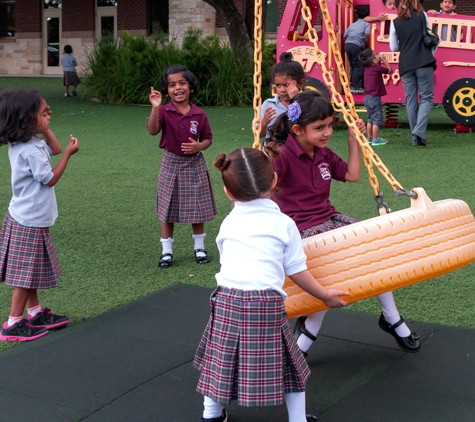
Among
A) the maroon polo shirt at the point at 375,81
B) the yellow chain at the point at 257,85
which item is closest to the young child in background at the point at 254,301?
the yellow chain at the point at 257,85

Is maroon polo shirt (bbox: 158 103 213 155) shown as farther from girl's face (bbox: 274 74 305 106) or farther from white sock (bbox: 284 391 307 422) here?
white sock (bbox: 284 391 307 422)

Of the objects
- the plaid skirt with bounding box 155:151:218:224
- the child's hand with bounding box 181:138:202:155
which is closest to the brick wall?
the plaid skirt with bounding box 155:151:218:224

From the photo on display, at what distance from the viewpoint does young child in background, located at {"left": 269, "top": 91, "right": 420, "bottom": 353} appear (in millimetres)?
3027

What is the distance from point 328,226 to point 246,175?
0.71 m

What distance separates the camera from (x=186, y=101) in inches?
194

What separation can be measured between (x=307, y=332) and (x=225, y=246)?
33.2 inches

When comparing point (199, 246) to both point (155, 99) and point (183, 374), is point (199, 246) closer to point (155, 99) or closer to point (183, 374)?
point (155, 99)

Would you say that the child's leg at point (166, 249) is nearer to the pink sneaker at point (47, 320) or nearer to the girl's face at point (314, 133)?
the pink sneaker at point (47, 320)

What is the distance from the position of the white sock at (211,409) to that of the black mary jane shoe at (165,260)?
229 cm

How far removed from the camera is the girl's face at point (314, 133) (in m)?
3.02

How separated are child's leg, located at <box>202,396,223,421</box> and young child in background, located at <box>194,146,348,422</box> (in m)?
0.11

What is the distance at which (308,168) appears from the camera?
3.11m

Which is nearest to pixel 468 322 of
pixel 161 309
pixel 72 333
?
pixel 161 309

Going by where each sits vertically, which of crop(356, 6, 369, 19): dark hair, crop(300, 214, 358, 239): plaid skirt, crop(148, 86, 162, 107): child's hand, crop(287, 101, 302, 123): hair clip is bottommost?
crop(300, 214, 358, 239): plaid skirt
